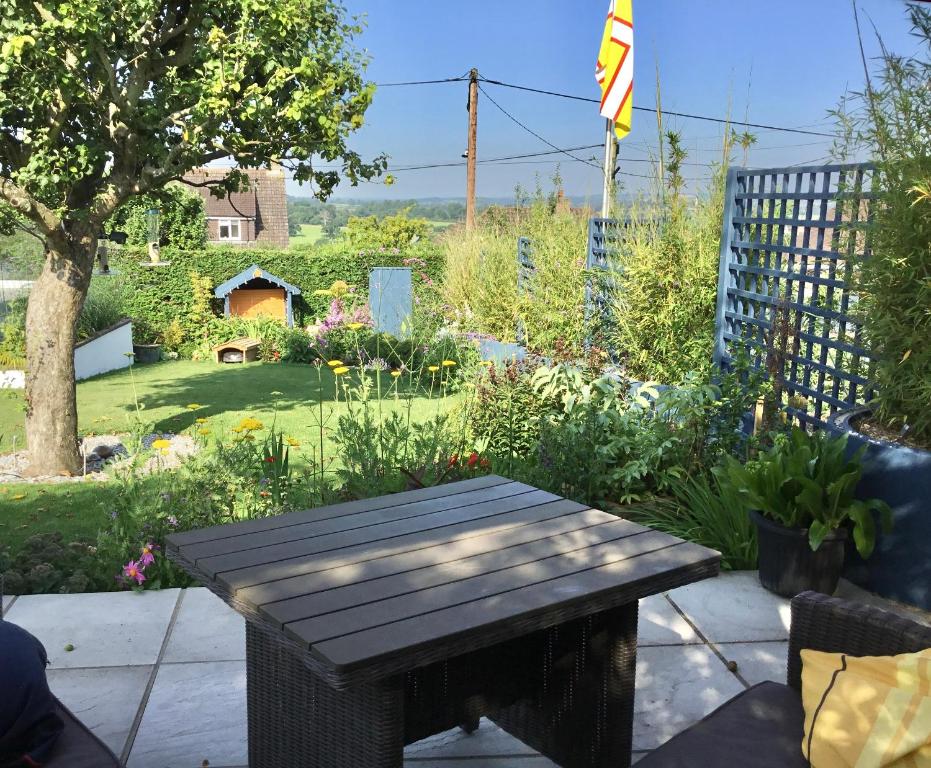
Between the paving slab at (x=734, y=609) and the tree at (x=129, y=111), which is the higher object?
the tree at (x=129, y=111)

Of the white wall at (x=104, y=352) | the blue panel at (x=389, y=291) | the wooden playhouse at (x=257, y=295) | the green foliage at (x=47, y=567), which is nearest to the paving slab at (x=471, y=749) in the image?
the green foliage at (x=47, y=567)

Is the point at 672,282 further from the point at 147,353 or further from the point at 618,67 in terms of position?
the point at 147,353

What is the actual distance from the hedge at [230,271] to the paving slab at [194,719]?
13.1 metres

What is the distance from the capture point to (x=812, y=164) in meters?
4.42

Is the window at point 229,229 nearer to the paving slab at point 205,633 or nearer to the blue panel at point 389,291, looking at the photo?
the blue panel at point 389,291

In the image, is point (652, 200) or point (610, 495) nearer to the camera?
point (610, 495)

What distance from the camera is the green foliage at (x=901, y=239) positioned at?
3426 millimetres

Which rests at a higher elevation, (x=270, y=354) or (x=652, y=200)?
(x=652, y=200)

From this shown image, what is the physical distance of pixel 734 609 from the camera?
11.3 feet

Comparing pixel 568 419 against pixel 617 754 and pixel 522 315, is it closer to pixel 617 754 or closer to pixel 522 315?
pixel 617 754

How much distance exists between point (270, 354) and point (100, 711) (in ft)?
43.0

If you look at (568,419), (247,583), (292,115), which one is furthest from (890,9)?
(292,115)

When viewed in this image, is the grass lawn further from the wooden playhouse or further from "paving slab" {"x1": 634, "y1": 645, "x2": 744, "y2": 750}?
"paving slab" {"x1": 634, "y1": 645, "x2": 744, "y2": 750}

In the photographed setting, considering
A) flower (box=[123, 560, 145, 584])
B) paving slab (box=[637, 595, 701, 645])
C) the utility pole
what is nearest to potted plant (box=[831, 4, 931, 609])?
paving slab (box=[637, 595, 701, 645])
